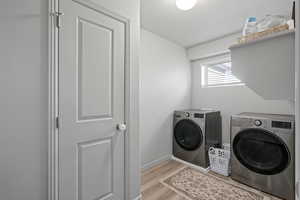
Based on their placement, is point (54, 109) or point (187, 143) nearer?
point (54, 109)

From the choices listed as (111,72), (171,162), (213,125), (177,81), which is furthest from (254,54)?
(171,162)

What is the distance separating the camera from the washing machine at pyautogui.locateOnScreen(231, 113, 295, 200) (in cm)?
156

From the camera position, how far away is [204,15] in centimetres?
191

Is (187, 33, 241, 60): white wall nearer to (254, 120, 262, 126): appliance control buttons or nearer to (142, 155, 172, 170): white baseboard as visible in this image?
(254, 120, 262, 126): appliance control buttons

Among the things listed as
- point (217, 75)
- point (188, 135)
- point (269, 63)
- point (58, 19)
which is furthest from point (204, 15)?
point (188, 135)

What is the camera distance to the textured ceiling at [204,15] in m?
1.67

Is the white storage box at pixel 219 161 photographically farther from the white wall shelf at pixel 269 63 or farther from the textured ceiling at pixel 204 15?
the textured ceiling at pixel 204 15

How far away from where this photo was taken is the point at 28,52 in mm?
955

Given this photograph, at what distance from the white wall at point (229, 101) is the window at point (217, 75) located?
92mm

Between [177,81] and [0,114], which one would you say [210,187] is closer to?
[177,81]

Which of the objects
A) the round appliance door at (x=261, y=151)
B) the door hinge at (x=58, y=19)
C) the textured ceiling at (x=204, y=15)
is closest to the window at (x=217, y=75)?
the textured ceiling at (x=204, y=15)

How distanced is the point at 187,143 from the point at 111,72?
1.87 m

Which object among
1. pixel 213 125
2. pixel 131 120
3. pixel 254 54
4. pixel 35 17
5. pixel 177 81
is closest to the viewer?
pixel 35 17

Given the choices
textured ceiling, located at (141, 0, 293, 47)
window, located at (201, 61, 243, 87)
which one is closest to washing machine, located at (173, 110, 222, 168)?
window, located at (201, 61, 243, 87)
